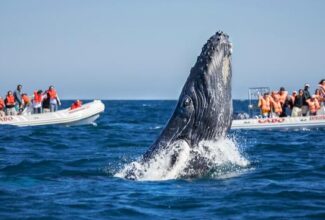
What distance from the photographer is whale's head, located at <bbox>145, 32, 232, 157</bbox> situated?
9914mm

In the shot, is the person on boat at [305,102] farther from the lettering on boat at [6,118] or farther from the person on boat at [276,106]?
the lettering on boat at [6,118]

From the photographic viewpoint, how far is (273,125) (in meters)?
30.6

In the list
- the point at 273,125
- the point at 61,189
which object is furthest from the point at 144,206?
the point at 273,125

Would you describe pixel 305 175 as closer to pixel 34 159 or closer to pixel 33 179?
pixel 33 179

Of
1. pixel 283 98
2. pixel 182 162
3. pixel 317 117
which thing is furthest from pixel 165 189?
pixel 283 98

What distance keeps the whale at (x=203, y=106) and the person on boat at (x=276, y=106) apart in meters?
21.8

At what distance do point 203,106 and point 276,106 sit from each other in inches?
874

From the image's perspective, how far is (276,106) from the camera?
31.6 m

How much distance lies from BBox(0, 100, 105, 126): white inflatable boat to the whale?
876 inches

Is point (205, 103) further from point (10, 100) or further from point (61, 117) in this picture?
point (10, 100)

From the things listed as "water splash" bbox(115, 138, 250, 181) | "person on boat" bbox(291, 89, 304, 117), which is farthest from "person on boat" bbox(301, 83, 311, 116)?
"water splash" bbox(115, 138, 250, 181)

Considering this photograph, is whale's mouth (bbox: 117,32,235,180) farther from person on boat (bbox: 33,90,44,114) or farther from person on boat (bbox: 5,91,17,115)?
person on boat (bbox: 5,91,17,115)

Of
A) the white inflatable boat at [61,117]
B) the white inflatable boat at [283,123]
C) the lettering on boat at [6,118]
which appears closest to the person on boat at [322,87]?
the white inflatable boat at [283,123]

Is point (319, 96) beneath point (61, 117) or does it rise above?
above
